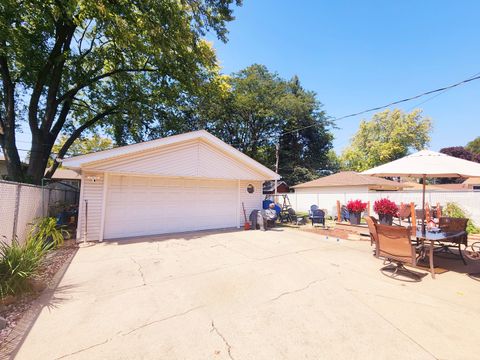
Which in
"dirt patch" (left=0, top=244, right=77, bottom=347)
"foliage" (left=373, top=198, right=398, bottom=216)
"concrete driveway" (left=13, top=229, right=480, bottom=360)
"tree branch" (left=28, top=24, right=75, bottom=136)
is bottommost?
"dirt patch" (left=0, top=244, right=77, bottom=347)

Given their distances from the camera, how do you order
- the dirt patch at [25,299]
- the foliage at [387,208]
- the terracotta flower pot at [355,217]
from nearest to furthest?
the dirt patch at [25,299], the foliage at [387,208], the terracotta flower pot at [355,217]

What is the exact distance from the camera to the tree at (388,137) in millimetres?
33406

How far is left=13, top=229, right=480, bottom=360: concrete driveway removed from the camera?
2455 mm

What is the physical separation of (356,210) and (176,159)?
27.0 feet

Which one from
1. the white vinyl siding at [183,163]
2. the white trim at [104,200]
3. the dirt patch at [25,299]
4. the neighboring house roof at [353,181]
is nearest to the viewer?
the dirt patch at [25,299]

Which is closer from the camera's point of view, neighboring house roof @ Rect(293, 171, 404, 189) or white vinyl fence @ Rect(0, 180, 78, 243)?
white vinyl fence @ Rect(0, 180, 78, 243)

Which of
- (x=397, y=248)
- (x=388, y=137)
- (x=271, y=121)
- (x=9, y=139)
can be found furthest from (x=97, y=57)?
(x=388, y=137)

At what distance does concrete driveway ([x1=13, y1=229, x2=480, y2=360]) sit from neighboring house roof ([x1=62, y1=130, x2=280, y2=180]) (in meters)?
3.40

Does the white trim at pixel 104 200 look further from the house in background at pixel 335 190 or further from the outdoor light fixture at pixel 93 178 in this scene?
the house in background at pixel 335 190

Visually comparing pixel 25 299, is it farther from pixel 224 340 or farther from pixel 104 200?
pixel 104 200

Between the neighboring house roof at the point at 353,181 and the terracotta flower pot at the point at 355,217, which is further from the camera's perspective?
the neighboring house roof at the point at 353,181

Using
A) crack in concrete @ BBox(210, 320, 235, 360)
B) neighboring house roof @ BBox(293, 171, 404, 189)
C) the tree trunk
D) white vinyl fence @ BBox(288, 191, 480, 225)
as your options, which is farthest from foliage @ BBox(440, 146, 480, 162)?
the tree trunk

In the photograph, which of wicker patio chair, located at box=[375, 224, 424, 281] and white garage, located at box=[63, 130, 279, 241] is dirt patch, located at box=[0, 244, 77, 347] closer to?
white garage, located at box=[63, 130, 279, 241]

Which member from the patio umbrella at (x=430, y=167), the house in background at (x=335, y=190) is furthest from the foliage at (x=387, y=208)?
the house in background at (x=335, y=190)
